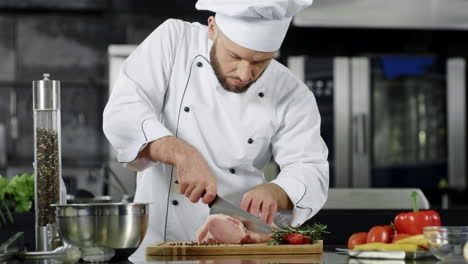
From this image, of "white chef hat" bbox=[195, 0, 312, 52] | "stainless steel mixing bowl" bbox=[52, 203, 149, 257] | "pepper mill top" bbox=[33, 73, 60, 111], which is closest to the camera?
"stainless steel mixing bowl" bbox=[52, 203, 149, 257]

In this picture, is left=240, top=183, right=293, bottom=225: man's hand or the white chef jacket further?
the white chef jacket

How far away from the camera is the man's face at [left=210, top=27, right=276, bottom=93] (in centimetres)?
228

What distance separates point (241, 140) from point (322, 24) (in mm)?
2820

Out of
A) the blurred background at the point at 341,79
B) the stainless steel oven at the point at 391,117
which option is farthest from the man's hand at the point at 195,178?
the stainless steel oven at the point at 391,117

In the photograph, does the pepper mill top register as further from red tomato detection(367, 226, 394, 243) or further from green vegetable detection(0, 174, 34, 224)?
green vegetable detection(0, 174, 34, 224)

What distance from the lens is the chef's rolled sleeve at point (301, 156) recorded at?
2330 millimetres

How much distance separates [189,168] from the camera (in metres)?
2.12

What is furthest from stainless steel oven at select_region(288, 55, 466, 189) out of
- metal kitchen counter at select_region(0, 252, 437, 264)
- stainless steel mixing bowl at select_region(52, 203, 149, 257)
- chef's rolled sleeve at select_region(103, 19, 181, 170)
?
stainless steel mixing bowl at select_region(52, 203, 149, 257)

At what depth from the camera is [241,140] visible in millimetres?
2453

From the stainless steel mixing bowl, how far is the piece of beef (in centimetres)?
38

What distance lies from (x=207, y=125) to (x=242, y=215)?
45 centimetres

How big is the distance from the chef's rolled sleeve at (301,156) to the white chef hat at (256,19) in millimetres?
285

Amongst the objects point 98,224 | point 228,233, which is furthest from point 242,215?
point 98,224

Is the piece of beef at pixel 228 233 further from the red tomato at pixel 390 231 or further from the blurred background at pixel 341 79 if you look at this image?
the blurred background at pixel 341 79
